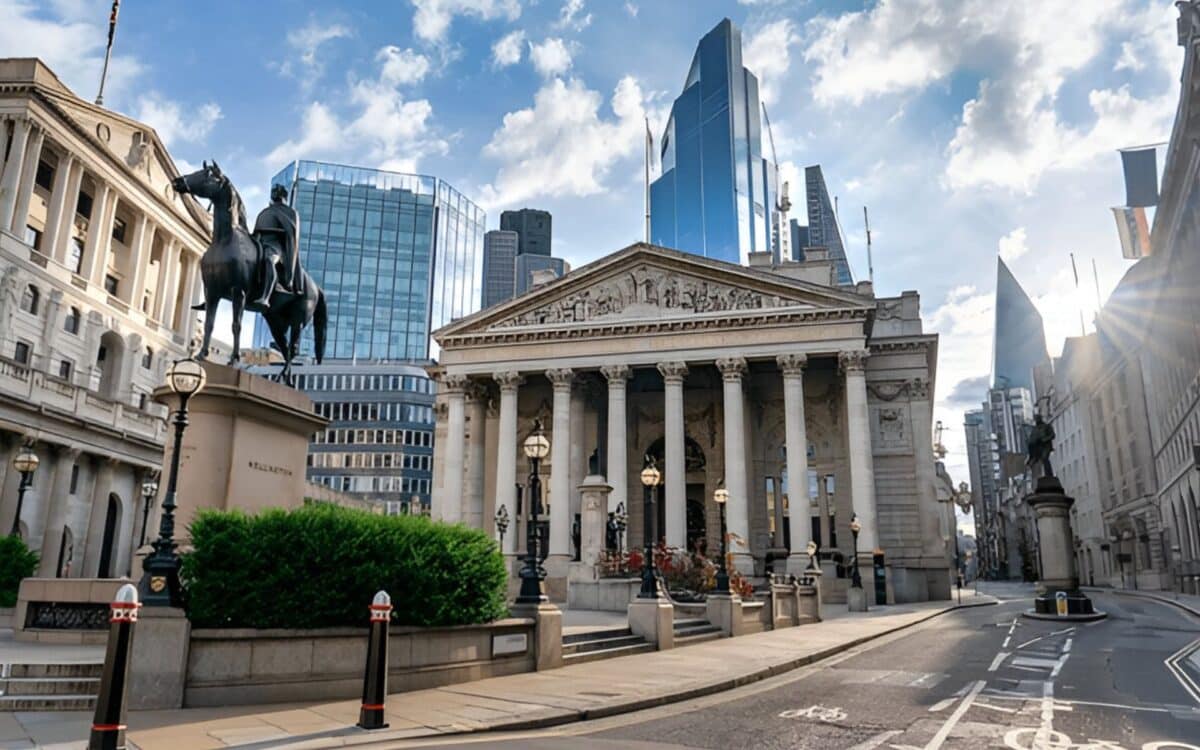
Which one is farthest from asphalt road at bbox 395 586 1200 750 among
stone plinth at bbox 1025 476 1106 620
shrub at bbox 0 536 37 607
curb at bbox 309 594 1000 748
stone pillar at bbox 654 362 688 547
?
stone pillar at bbox 654 362 688 547

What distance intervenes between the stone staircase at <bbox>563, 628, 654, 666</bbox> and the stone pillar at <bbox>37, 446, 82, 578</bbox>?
33812mm

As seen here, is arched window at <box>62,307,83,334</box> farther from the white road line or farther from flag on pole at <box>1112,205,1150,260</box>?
flag on pole at <box>1112,205,1150,260</box>

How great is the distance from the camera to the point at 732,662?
1620cm

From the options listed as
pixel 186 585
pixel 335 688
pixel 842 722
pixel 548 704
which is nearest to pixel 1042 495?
pixel 842 722

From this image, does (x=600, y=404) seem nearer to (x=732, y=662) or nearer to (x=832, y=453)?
(x=832, y=453)

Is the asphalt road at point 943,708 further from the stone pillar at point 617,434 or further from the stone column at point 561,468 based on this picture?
the stone column at point 561,468

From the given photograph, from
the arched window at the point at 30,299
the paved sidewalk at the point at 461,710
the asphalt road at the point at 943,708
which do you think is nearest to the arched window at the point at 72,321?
the arched window at the point at 30,299

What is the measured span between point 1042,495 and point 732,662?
57.6 ft

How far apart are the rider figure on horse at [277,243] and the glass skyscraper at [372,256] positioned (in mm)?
129845

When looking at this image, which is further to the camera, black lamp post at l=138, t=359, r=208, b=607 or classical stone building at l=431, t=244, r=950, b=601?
classical stone building at l=431, t=244, r=950, b=601

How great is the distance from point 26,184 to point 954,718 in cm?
4748

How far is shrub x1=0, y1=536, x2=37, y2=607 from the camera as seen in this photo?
69.1 ft

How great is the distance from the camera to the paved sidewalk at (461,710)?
8242 mm

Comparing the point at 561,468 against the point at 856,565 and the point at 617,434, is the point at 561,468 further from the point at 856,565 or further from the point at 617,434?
the point at 856,565
